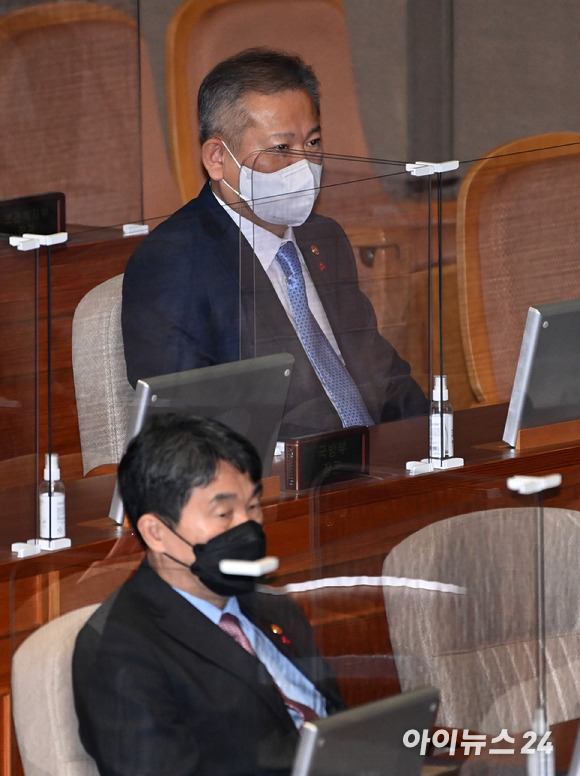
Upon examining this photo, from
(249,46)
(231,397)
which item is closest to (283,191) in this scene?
(231,397)

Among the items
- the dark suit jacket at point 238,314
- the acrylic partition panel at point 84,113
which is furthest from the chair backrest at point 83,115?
the dark suit jacket at point 238,314

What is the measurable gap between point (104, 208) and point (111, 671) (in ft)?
6.88

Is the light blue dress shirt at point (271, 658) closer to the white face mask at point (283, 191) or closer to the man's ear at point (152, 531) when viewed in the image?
the man's ear at point (152, 531)

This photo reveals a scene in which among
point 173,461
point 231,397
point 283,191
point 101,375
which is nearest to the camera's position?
point 173,461

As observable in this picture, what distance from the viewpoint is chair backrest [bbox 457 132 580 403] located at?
1.99 meters

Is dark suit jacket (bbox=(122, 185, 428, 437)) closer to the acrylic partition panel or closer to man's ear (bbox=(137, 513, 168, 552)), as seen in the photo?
man's ear (bbox=(137, 513, 168, 552))

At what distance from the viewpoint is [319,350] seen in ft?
5.69

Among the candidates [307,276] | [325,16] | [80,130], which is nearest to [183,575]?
[307,276]

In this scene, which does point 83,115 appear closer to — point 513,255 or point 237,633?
point 513,255

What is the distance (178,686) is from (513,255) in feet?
4.02

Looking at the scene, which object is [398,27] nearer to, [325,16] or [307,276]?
[325,16]

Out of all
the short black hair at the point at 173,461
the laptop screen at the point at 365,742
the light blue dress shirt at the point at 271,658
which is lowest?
the laptop screen at the point at 365,742

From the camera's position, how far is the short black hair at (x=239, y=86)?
6.93 feet

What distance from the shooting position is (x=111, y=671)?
118 centimetres
